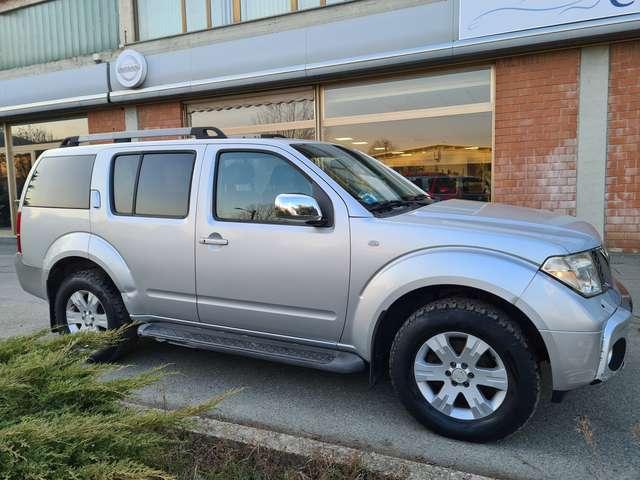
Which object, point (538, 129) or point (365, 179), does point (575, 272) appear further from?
point (538, 129)

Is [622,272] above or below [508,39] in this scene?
below

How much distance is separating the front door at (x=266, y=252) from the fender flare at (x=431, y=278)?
0.15m

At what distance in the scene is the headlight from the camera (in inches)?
113

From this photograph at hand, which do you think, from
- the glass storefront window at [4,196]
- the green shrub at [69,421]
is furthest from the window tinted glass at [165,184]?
the glass storefront window at [4,196]

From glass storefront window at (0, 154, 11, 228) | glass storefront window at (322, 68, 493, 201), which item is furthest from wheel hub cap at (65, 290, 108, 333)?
glass storefront window at (0, 154, 11, 228)

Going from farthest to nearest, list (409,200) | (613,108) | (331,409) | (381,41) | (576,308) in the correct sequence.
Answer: (381,41) → (613,108) → (409,200) → (331,409) → (576,308)

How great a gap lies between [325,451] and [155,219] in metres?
2.25

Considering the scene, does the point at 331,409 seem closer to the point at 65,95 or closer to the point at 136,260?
the point at 136,260

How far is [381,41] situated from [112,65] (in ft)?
21.3

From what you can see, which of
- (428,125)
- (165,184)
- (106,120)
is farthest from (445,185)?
(106,120)

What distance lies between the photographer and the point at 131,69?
1155 centimetres

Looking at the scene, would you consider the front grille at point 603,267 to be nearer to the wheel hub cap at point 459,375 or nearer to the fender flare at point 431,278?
the fender flare at point 431,278

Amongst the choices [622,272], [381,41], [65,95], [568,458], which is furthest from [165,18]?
[568,458]

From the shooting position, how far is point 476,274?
2959 millimetres
